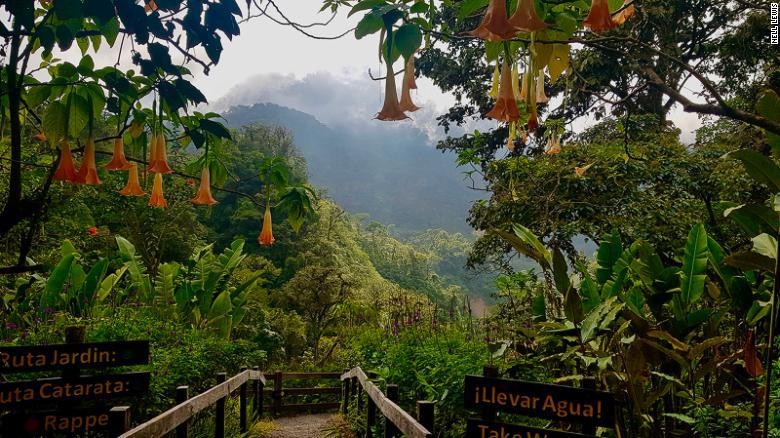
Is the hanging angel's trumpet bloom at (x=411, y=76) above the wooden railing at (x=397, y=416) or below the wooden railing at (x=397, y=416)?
above

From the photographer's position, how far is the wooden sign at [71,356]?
262cm

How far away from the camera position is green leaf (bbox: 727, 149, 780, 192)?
1.81m

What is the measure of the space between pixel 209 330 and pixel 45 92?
5.76 meters

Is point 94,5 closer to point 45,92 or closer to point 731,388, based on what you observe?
point 45,92

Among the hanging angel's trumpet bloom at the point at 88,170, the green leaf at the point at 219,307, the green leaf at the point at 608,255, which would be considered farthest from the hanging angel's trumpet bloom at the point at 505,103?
the green leaf at the point at 219,307

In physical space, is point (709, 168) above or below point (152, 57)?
above

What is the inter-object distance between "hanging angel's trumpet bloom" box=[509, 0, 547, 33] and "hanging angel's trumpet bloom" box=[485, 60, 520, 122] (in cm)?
38

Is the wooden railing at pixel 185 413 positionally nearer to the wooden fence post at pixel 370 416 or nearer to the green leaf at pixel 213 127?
the wooden fence post at pixel 370 416

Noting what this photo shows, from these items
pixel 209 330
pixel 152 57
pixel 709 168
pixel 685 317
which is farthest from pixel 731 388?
pixel 209 330

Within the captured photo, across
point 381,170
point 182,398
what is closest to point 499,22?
point 182,398

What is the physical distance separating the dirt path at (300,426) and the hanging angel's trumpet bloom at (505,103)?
16.6ft

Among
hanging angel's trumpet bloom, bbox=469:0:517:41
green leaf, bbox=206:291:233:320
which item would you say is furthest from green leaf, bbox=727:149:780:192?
green leaf, bbox=206:291:233:320

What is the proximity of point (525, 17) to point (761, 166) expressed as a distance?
1.27 m

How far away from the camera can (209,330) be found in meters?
6.58
